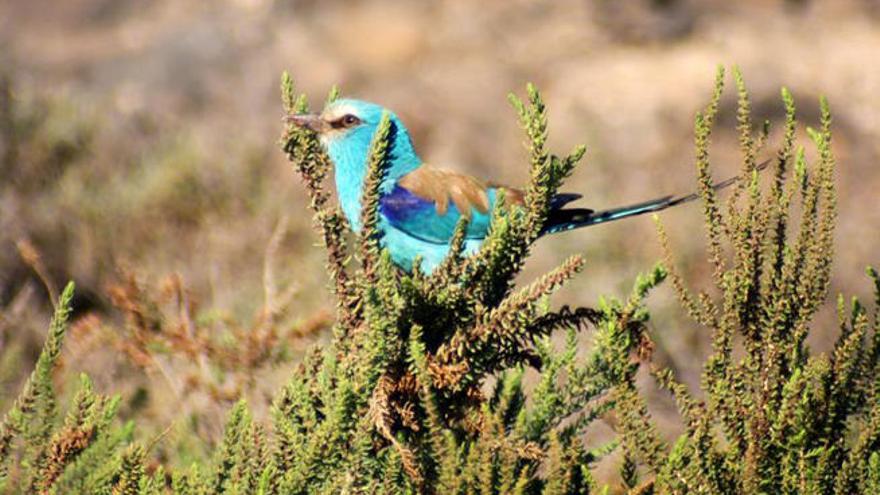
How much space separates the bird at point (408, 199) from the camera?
3723 mm

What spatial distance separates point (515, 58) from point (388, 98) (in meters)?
1.58

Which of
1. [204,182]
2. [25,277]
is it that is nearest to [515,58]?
[204,182]

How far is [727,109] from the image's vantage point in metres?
10.6

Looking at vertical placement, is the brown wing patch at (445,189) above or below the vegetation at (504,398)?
above

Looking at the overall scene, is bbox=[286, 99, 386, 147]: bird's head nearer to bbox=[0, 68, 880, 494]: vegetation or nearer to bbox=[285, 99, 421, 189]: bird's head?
bbox=[285, 99, 421, 189]: bird's head

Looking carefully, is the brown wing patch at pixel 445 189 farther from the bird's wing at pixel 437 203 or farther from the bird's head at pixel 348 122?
the bird's head at pixel 348 122

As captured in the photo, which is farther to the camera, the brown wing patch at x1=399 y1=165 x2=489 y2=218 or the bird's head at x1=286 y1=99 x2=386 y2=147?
the brown wing patch at x1=399 y1=165 x2=489 y2=218

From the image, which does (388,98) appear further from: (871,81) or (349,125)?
(349,125)

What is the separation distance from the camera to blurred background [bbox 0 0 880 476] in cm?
441

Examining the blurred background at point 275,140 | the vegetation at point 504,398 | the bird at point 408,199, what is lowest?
the vegetation at point 504,398

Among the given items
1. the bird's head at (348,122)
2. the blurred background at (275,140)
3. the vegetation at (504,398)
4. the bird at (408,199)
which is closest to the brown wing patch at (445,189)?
the bird at (408,199)

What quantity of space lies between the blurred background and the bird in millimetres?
340

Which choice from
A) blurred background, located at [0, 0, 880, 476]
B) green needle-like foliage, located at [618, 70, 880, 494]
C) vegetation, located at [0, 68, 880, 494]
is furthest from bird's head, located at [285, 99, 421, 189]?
green needle-like foliage, located at [618, 70, 880, 494]

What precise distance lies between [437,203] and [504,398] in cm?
146
